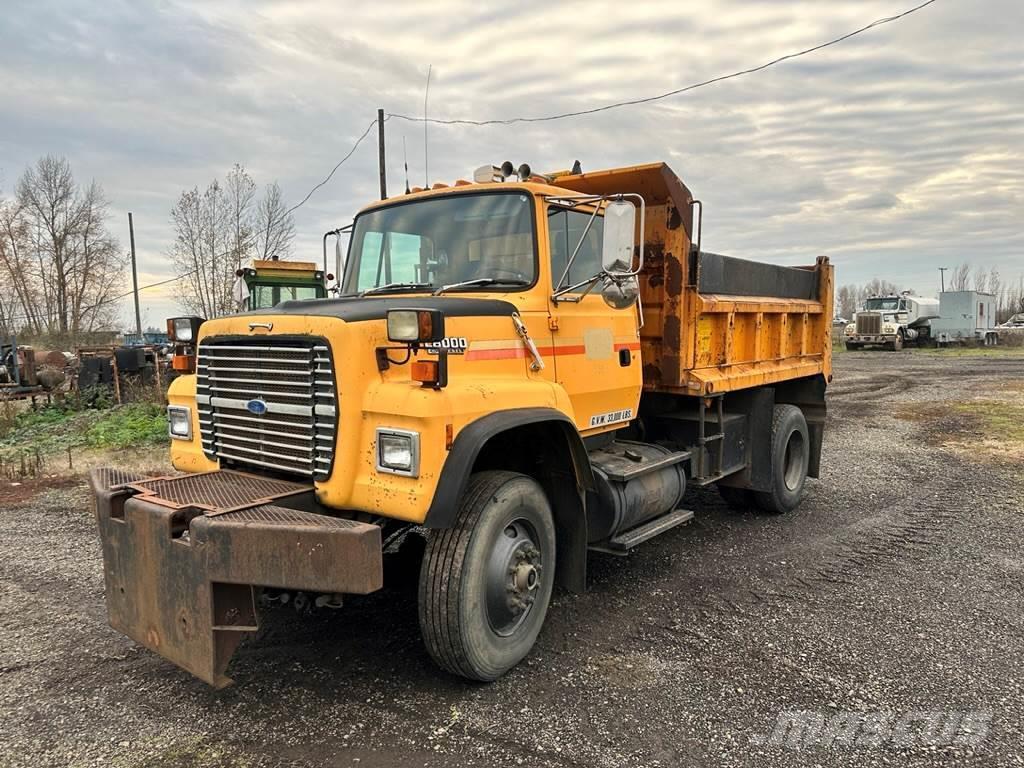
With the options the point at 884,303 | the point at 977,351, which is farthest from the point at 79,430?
the point at 977,351

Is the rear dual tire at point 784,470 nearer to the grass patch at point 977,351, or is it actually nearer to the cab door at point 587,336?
the cab door at point 587,336

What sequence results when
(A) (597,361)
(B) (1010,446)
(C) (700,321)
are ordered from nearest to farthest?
(A) (597,361) → (C) (700,321) → (B) (1010,446)

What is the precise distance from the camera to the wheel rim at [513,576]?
3574 mm

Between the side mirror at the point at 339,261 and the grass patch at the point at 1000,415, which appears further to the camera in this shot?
the grass patch at the point at 1000,415

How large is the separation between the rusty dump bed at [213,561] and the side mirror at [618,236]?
200 cm

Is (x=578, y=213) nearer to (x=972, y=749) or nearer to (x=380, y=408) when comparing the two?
(x=380, y=408)

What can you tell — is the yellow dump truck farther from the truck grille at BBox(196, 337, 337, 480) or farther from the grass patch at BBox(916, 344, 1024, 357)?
the grass patch at BBox(916, 344, 1024, 357)

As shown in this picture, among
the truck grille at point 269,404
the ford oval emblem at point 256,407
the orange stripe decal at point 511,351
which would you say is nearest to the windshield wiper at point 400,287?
the orange stripe decal at point 511,351

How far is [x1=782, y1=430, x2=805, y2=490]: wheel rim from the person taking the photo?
7211mm

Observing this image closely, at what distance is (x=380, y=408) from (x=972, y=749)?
300 centimetres

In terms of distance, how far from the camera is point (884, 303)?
35375 mm

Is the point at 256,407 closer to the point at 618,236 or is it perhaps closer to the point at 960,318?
the point at 618,236

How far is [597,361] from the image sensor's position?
4598mm

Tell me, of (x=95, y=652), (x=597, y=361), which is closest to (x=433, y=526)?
(x=597, y=361)
